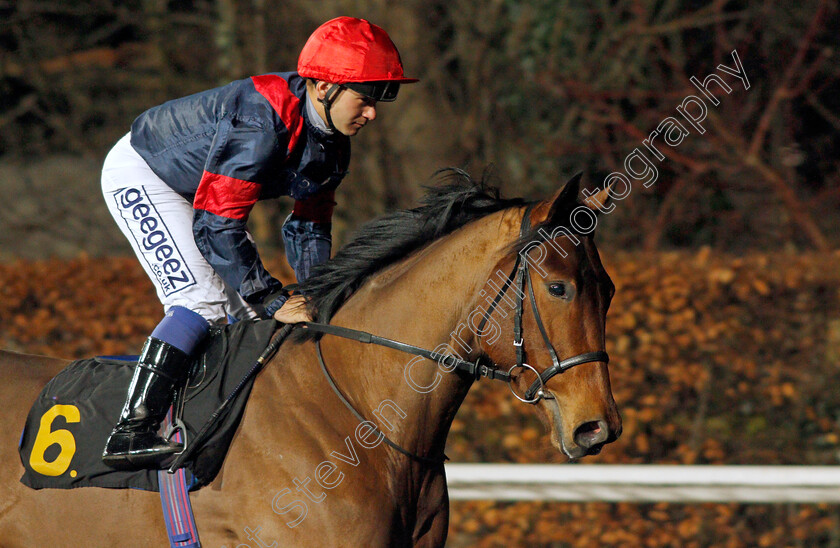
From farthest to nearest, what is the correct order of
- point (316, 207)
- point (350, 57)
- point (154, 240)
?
point (316, 207) < point (154, 240) < point (350, 57)

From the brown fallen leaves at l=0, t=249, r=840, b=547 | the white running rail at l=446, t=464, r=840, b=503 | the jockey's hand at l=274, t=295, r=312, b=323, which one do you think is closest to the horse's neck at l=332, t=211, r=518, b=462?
the jockey's hand at l=274, t=295, r=312, b=323

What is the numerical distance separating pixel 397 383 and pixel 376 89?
0.89m

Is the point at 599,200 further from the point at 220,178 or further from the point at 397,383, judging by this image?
the point at 220,178

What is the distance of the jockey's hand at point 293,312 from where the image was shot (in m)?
2.71

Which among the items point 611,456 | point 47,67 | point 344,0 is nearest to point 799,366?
point 611,456

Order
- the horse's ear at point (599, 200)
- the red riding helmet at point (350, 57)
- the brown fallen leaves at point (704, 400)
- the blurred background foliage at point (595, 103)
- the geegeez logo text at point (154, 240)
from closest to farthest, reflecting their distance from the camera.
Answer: the horse's ear at point (599, 200)
the red riding helmet at point (350, 57)
the geegeez logo text at point (154, 240)
the brown fallen leaves at point (704, 400)
the blurred background foliage at point (595, 103)

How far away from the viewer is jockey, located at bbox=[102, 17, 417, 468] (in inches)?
103

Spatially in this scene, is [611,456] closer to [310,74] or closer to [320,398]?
[320,398]

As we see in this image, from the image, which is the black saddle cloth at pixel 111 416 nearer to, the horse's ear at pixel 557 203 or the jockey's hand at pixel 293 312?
the jockey's hand at pixel 293 312

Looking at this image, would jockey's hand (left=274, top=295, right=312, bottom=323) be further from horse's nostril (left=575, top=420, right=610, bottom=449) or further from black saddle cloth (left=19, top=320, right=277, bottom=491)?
horse's nostril (left=575, top=420, right=610, bottom=449)

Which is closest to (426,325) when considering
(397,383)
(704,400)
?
(397,383)

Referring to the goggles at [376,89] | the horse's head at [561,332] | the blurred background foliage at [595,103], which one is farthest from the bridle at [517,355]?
the blurred background foliage at [595,103]

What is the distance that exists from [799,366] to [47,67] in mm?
7844

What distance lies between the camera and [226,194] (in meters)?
2.62
